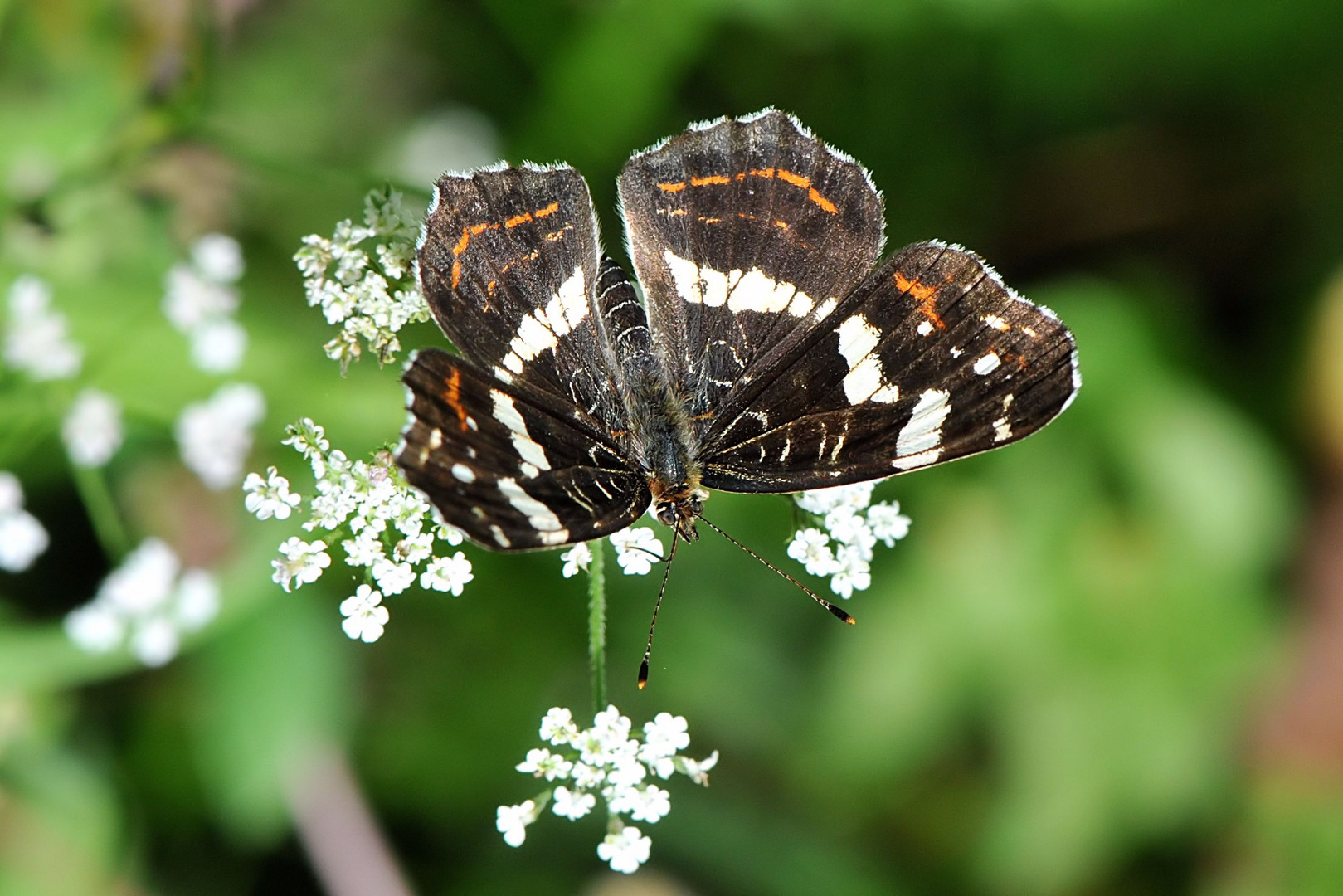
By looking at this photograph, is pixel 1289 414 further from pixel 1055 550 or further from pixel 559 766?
pixel 559 766

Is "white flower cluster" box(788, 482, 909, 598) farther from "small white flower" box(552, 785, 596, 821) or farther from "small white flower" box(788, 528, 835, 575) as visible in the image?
"small white flower" box(552, 785, 596, 821)

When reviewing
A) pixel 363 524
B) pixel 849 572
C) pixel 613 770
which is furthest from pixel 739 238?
pixel 613 770

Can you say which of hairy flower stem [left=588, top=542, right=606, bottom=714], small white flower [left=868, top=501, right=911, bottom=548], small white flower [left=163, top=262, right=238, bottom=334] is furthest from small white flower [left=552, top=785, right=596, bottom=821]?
small white flower [left=163, top=262, right=238, bottom=334]

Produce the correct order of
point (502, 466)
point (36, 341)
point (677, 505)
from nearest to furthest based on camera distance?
1. point (502, 466)
2. point (677, 505)
3. point (36, 341)

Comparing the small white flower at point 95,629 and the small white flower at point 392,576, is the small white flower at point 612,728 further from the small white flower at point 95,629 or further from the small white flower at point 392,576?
the small white flower at point 95,629

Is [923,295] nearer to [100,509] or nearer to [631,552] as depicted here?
[631,552]

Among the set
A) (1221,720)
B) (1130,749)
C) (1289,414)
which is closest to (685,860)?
(1130,749)

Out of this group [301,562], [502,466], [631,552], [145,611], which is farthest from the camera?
[145,611]

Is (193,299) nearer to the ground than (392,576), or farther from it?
farther from it
